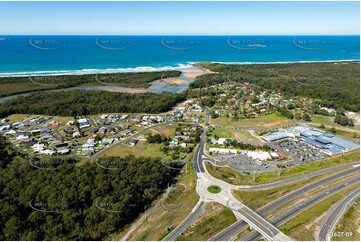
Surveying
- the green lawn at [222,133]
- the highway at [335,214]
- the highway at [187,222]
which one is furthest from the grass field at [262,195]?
the green lawn at [222,133]

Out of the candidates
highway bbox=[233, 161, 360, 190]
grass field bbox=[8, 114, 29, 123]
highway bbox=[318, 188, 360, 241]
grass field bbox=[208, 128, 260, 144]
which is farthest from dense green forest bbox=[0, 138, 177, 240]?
grass field bbox=[8, 114, 29, 123]

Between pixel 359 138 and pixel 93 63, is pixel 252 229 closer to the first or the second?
pixel 359 138

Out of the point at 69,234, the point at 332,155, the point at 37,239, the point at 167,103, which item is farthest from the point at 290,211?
the point at 167,103

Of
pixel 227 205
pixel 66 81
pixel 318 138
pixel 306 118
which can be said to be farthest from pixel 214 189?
pixel 66 81

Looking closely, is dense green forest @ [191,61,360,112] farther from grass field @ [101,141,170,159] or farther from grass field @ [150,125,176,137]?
grass field @ [101,141,170,159]

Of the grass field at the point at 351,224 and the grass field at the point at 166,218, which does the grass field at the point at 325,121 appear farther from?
the grass field at the point at 166,218
